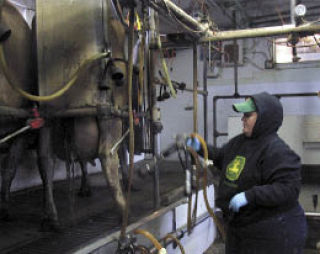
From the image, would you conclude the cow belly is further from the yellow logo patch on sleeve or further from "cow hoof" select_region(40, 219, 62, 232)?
the yellow logo patch on sleeve

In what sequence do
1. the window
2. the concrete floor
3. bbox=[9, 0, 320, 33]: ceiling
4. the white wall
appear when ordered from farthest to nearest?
the white wall, the window, bbox=[9, 0, 320, 33]: ceiling, the concrete floor

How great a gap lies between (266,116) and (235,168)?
1.08ft

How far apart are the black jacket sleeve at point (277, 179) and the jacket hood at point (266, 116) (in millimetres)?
109

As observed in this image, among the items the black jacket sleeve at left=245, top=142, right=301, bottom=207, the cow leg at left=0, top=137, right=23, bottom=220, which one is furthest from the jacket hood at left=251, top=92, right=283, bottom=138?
the cow leg at left=0, top=137, right=23, bottom=220

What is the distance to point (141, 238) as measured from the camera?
2367 millimetres

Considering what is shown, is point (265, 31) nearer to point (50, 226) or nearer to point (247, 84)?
point (50, 226)

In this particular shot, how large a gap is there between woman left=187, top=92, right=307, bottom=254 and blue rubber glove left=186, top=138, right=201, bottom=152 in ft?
1.40

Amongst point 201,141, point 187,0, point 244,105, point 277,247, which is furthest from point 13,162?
point 187,0

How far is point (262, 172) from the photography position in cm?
185

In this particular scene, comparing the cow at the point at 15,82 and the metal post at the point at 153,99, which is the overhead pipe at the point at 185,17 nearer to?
the metal post at the point at 153,99

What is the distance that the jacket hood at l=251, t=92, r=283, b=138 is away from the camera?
6.23 feet

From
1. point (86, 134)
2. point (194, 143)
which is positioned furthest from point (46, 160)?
point (194, 143)

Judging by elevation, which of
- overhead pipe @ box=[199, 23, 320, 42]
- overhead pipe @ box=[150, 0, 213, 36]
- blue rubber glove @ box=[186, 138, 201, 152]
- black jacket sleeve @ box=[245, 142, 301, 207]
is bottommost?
black jacket sleeve @ box=[245, 142, 301, 207]

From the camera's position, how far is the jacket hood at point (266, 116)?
74.8 inches
